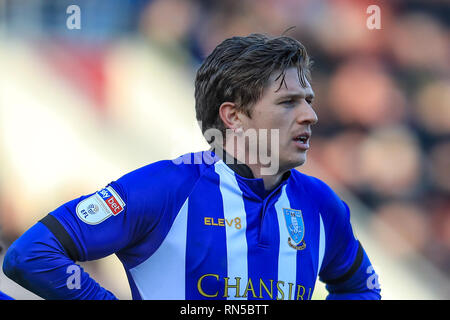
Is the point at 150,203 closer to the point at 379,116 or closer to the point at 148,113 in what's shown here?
the point at 148,113

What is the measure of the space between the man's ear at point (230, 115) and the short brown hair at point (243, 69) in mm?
21

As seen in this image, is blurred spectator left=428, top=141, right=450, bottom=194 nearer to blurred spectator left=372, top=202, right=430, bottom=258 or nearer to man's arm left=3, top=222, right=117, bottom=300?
blurred spectator left=372, top=202, right=430, bottom=258

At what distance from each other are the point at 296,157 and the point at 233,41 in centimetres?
49

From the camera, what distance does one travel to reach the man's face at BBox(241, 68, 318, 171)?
1826 mm

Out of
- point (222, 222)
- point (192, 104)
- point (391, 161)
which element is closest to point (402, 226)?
point (391, 161)

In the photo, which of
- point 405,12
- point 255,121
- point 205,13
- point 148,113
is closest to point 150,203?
point 255,121

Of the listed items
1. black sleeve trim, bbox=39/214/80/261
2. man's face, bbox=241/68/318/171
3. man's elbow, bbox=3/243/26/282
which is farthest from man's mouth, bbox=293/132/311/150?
man's elbow, bbox=3/243/26/282

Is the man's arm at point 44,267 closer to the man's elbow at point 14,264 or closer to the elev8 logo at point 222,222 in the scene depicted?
the man's elbow at point 14,264

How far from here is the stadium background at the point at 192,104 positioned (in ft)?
12.2

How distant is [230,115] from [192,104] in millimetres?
2131

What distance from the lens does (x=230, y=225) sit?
5.80 ft

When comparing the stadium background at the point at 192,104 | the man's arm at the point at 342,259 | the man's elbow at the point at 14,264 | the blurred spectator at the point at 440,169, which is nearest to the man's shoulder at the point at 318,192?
the man's arm at the point at 342,259

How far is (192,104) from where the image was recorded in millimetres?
4043

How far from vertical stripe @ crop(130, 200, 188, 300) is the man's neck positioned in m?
0.26
